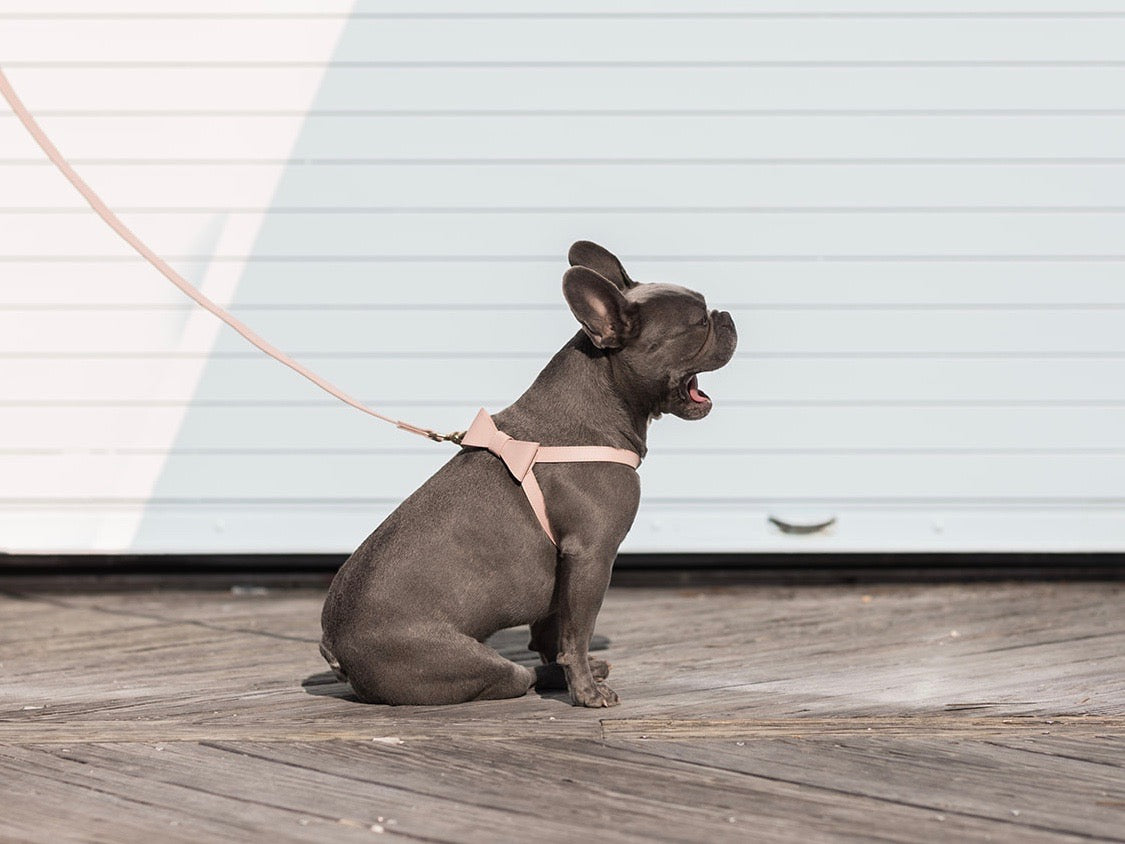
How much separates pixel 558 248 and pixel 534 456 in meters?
1.94

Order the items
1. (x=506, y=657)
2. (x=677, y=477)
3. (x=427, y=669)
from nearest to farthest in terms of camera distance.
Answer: (x=427, y=669) < (x=506, y=657) < (x=677, y=477)

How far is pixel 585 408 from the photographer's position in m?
3.59

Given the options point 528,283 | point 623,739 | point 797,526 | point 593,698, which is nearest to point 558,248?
point 528,283

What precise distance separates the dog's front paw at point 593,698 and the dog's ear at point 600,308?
84 cm

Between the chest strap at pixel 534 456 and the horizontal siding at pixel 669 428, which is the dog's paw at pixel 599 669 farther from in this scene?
the horizontal siding at pixel 669 428

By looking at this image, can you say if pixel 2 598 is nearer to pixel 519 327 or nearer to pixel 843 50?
pixel 519 327

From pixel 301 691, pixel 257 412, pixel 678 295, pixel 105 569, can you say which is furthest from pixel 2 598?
pixel 678 295

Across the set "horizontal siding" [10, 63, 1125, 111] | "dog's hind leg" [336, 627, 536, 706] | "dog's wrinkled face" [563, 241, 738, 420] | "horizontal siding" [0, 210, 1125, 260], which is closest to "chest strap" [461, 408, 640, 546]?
"dog's wrinkled face" [563, 241, 738, 420]

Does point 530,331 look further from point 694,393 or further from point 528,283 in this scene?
point 694,393

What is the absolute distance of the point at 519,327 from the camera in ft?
17.5

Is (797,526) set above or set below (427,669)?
above

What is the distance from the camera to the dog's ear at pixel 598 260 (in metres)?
3.72

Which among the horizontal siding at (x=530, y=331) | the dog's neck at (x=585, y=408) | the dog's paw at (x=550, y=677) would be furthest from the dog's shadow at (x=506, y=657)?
the horizontal siding at (x=530, y=331)

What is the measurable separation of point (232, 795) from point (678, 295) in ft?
5.08
